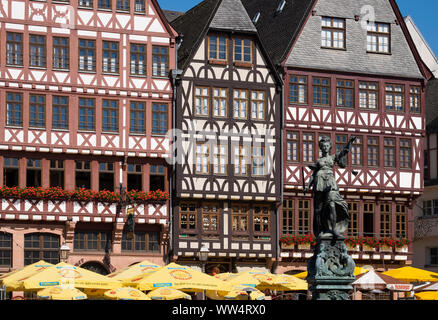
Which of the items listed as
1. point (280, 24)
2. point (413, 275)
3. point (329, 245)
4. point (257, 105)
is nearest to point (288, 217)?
point (257, 105)

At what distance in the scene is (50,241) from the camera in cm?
3591

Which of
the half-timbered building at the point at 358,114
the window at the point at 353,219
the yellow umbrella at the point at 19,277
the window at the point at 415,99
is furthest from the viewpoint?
the window at the point at 415,99

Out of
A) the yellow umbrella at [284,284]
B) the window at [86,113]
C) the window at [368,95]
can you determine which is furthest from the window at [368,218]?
the window at [86,113]

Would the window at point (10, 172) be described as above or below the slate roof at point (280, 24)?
below

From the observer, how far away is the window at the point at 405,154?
135 feet

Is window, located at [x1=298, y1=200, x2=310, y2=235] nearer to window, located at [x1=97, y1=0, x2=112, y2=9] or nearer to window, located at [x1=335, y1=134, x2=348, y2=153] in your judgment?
window, located at [x1=335, y1=134, x2=348, y2=153]

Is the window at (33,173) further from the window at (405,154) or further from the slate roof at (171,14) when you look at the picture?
the window at (405,154)

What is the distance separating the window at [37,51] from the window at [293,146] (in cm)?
1058

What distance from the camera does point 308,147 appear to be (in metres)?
40.1

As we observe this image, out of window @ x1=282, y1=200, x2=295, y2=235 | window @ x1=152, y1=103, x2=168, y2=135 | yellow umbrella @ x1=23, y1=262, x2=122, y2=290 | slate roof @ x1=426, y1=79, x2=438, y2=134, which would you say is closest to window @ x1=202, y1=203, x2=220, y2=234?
window @ x1=282, y1=200, x2=295, y2=235

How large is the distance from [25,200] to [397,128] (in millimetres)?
16375

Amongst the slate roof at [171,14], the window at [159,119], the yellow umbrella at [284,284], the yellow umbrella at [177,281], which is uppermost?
the slate roof at [171,14]

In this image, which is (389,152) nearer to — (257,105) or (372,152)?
(372,152)
